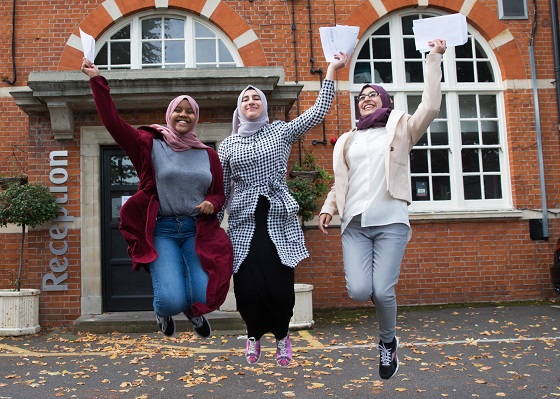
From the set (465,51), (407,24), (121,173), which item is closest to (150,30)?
(121,173)

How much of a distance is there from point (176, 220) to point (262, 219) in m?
0.64

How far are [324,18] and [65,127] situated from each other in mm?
4824

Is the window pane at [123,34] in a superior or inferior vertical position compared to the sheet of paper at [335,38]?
superior

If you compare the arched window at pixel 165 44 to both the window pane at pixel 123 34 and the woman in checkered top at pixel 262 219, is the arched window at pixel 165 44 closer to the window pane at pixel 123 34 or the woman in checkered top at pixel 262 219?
the window pane at pixel 123 34

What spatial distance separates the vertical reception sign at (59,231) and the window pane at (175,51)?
8.44 feet

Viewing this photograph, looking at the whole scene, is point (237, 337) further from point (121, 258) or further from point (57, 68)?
Result: point (57, 68)

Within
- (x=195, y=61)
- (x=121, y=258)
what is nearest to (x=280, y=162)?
(x=121, y=258)

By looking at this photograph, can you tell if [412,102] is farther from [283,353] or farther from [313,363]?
[283,353]

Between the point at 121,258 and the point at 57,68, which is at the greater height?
the point at 57,68

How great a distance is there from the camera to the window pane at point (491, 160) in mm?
10867

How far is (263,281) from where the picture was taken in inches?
172

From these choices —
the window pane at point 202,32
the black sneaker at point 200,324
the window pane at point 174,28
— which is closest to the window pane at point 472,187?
the window pane at point 202,32

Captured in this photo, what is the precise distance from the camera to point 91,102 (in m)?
9.24

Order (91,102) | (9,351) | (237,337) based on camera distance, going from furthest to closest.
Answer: (91,102) < (237,337) < (9,351)
